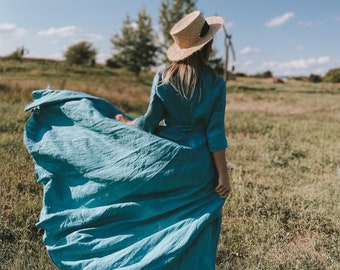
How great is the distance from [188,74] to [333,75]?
59.8 metres

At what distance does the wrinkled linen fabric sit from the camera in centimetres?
268

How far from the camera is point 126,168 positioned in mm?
2809

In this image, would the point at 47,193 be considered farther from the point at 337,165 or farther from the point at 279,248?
the point at 337,165

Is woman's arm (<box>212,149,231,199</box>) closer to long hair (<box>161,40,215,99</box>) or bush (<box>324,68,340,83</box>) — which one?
long hair (<box>161,40,215,99</box>)

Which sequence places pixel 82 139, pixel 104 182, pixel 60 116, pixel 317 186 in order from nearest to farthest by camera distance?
pixel 104 182 < pixel 82 139 < pixel 60 116 < pixel 317 186

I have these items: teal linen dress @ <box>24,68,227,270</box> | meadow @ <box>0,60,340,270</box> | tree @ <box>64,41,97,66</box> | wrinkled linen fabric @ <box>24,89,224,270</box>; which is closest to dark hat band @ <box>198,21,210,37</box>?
teal linen dress @ <box>24,68,227,270</box>

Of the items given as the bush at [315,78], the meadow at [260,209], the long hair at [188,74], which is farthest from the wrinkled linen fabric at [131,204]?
the bush at [315,78]

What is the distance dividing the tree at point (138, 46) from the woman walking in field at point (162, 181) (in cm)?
3554

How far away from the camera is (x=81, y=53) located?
5444 centimetres

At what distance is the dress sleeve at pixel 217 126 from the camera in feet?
8.82

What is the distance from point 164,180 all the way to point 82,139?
814 mm

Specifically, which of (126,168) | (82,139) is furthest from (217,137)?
(82,139)

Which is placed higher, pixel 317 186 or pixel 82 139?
pixel 82 139

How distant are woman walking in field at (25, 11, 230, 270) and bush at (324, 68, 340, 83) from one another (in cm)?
5791
